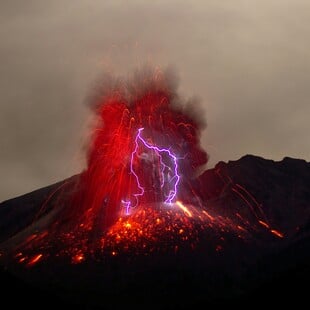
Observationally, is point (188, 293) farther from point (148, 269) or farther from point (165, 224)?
point (165, 224)

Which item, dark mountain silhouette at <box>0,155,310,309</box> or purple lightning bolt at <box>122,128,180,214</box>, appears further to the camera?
purple lightning bolt at <box>122,128,180,214</box>

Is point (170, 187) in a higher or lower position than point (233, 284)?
higher

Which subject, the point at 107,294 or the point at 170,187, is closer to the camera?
the point at 107,294

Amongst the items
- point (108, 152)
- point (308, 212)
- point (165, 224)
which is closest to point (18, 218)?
point (108, 152)

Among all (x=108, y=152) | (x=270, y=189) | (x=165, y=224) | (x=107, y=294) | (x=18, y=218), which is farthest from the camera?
(x=270, y=189)

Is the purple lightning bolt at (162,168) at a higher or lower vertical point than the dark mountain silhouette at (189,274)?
higher

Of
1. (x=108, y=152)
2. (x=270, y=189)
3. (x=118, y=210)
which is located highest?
(x=270, y=189)

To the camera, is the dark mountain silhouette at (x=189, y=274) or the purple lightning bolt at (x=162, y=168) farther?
the purple lightning bolt at (x=162, y=168)

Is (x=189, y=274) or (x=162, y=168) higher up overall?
(x=162, y=168)

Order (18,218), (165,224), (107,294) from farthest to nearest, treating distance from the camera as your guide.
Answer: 1. (18,218)
2. (165,224)
3. (107,294)

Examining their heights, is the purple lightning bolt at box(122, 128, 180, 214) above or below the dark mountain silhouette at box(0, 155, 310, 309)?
above

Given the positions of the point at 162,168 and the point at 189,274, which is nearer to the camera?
the point at 189,274
